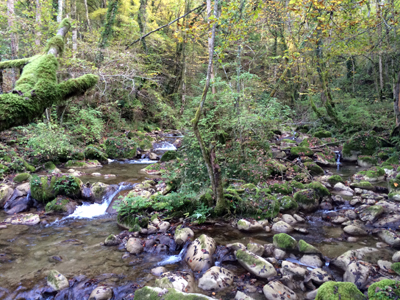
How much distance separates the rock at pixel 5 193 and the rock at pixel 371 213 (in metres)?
10.2

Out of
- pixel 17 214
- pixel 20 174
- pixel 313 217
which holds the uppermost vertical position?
pixel 20 174

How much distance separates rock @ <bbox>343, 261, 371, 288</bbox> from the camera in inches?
158

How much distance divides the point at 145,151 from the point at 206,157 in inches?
395

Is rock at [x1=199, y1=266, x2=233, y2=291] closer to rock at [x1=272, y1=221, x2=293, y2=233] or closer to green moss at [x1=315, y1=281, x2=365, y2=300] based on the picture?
green moss at [x1=315, y1=281, x2=365, y2=300]

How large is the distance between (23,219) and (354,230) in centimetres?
849

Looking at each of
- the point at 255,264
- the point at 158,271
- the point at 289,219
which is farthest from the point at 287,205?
the point at 158,271

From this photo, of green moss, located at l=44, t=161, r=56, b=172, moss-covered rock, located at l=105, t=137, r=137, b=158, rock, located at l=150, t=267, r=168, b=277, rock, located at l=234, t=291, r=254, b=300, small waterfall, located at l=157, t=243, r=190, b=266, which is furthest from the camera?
moss-covered rock, located at l=105, t=137, r=137, b=158

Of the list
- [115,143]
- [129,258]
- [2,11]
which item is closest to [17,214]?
[129,258]

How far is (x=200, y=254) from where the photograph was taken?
471cm

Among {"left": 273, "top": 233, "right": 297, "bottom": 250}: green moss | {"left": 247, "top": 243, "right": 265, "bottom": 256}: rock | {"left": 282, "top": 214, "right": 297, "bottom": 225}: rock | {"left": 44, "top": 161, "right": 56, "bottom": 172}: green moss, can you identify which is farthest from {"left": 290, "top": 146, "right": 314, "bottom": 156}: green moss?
{"left": 44, "top": 161, "right": 56, "bottom": 172}: green moss

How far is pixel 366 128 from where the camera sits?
47.0 feet

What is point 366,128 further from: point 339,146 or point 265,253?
point 265,253

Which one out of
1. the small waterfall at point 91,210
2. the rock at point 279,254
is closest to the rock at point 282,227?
the rock at point 279,254

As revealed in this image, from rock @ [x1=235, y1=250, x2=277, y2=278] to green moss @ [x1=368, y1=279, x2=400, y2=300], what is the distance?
148cm
